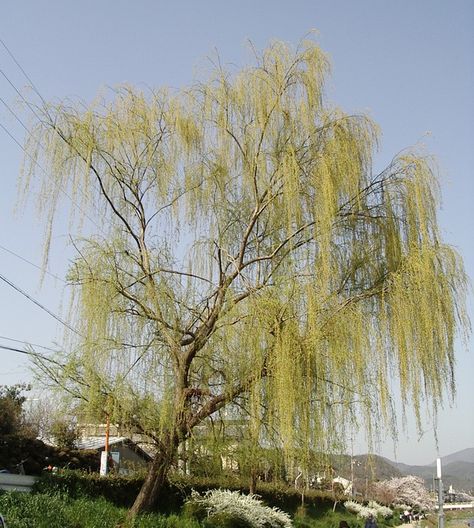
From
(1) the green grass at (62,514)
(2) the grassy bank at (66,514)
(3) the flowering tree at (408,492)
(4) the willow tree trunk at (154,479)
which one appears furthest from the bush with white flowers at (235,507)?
(3) the flowering tree at (408,492)

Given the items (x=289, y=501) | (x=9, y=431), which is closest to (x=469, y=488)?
(x=289, y=501)

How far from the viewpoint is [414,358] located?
898cm

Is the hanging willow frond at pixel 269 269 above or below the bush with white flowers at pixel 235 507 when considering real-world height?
above

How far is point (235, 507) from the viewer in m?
14.0

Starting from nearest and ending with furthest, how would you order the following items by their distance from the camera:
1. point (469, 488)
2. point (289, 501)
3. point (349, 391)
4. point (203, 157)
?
point (349, 391), point (203, 157), point (289, 501), point (469, 488)

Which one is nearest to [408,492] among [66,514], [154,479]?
[154,479]

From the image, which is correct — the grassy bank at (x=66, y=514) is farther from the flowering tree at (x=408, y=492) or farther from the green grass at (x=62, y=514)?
the flowering tree at (x=408, y=492)

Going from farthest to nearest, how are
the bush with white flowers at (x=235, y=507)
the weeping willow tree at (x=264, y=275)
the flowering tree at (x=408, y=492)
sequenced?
1. the flowering tree at (x=408, y=492)
2. the bush with white flowers at (x=235, y=507)
3. the weeping willow tree at (x=264, y=275)

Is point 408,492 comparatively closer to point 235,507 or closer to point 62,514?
point 235,507

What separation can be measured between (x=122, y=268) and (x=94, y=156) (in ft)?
6.61

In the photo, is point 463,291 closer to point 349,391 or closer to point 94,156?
point 349,391

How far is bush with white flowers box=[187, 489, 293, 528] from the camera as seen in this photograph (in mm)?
13781

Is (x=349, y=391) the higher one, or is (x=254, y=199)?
(x=254, y=199)

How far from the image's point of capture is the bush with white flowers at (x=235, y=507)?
13.8m
